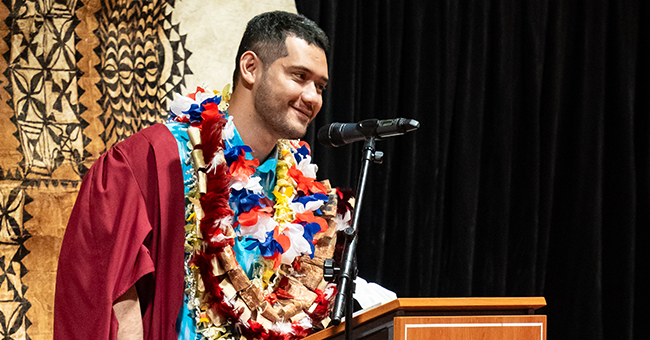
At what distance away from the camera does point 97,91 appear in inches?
91.2

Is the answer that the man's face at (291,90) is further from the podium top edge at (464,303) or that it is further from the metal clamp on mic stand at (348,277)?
the podium top edge at (464,303)

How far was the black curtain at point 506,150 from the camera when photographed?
261cm

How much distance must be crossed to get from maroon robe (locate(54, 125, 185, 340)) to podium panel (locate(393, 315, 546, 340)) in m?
0.57

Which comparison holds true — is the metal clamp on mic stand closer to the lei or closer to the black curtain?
the lei

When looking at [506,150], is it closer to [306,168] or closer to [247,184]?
[306,168]

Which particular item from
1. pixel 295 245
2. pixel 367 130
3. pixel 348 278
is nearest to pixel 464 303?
pixel 348 278

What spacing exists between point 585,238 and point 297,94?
6.41 feet

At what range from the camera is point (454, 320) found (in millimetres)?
1202

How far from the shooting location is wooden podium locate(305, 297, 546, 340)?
1192 millimetres

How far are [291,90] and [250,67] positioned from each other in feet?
0.56

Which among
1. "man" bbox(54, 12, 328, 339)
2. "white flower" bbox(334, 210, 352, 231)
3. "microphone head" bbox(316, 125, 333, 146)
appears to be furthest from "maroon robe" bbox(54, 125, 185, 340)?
"white flower" bbox(334, 210, 352, 231)

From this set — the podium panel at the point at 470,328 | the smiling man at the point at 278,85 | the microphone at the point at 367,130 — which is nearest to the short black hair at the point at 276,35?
the smiling man at the point at 278,85

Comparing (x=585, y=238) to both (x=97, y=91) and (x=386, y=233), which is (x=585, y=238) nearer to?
(x=386, y=233)

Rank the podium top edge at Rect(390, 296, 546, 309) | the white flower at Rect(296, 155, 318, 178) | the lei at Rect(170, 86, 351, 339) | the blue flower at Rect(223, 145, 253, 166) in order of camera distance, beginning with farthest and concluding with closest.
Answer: the white flower at Rect(296, 155, 318, 178), the blue flower at Rect(223, 145, 253, 166), the lei at Rect(170, 86, 351, 339), the podium top edge at Rect(390, 296, 546, 309)
